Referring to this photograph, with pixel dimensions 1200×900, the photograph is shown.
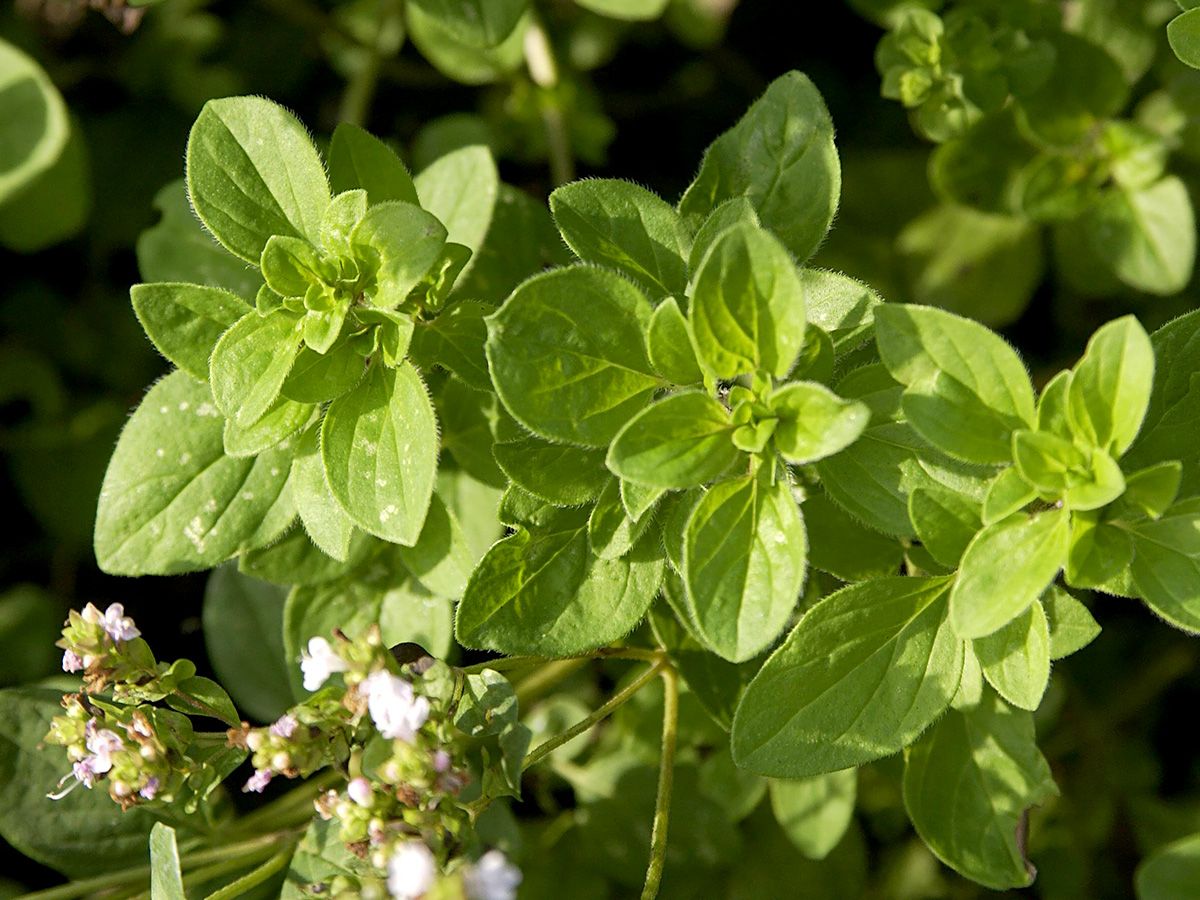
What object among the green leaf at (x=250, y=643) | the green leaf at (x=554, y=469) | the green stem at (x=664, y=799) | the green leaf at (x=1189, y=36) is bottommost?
the green leaf at (x=250, y=643)

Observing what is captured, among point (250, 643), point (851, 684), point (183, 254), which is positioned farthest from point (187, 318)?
point (851, 684)

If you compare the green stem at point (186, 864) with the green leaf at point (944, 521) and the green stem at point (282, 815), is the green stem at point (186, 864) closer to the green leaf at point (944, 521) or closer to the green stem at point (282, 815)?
the green stem at point (282, 815)

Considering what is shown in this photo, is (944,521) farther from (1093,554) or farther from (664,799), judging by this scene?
(664,799)

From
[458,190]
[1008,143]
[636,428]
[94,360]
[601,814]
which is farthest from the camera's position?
[94,360]

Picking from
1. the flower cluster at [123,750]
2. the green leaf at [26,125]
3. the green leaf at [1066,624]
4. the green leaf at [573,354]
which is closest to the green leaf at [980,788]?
the green leaf at [1066,624]

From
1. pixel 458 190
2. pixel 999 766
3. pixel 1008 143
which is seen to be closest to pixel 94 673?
pixel 458 190

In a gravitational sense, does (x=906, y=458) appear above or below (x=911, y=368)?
below

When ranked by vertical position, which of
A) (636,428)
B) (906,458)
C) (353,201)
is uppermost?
(353,201)

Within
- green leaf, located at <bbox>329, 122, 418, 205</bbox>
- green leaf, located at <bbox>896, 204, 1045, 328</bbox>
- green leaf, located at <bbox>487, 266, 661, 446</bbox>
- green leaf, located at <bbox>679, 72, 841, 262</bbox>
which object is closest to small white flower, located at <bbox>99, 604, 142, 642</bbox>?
green leaf, located at <bbox>487, 266, 661, 446</bbox>

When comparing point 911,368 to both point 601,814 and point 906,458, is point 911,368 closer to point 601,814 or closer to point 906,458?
point 906,458
